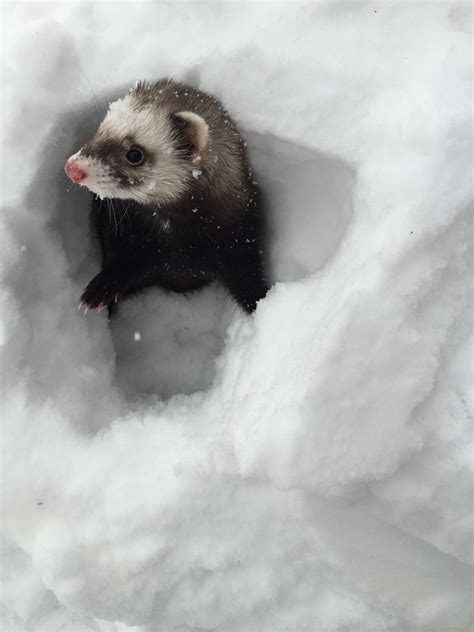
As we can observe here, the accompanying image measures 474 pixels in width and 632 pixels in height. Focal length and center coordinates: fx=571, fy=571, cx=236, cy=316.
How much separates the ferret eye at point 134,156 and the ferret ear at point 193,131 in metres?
0.11

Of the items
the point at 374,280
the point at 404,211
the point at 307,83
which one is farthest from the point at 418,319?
the point at 307,83

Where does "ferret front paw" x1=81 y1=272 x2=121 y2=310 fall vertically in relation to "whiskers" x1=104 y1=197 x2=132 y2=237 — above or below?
below

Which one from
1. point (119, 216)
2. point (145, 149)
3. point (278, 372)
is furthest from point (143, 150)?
point (278, 372)

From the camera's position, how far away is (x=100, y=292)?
5.14 feet

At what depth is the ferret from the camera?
1357 millimetres

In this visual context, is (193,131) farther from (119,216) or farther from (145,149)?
(119,216)

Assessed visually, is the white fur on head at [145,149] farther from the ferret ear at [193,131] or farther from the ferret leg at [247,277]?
the ferret leg at [247,277]

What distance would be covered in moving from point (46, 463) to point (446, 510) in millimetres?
872

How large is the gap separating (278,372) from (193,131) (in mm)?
597

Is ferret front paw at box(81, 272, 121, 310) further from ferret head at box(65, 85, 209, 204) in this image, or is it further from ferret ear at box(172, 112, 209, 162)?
ferret ear at box(172, 112, 209, 162)

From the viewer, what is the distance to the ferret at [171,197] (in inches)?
53.4

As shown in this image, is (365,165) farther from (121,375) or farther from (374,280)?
(121,375)

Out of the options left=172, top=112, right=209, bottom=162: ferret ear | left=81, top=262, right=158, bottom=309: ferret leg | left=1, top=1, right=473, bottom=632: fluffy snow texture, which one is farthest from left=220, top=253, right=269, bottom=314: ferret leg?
left=172, top=112, right=209, bottom=162: ferret ear

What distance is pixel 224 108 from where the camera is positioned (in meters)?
1.49
